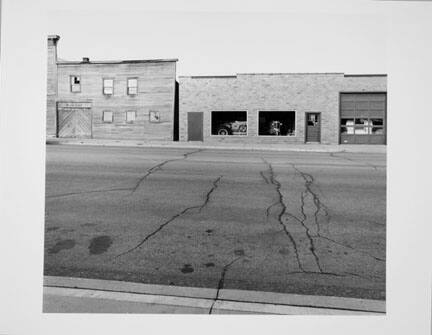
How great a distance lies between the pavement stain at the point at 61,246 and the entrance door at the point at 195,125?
2051cm

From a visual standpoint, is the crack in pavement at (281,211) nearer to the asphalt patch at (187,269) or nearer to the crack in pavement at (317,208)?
the crack in pavement at (317,208)

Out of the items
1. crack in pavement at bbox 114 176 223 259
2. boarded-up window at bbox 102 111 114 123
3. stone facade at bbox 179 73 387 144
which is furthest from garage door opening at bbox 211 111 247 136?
crack in pavement at bbox 114 176 223 259

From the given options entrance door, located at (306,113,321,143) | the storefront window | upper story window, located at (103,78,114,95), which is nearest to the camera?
the storefront window

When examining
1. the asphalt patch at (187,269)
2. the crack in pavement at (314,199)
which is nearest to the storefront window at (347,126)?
the crack in pavement at (314,199)

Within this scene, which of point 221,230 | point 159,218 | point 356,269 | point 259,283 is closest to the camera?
point 259,283

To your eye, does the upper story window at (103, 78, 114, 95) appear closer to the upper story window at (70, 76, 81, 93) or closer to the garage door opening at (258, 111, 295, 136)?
the upper story window at (70, 76, 81, 93)

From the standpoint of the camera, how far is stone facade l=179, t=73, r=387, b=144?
78.4 feet

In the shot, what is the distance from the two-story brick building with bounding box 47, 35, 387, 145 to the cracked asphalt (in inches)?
613

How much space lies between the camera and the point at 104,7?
4.86 m

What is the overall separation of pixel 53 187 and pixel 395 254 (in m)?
7.38

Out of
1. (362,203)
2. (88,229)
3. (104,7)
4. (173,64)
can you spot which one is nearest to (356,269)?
(362,203)

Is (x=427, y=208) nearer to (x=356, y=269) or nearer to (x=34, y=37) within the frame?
(x=356, y=269)

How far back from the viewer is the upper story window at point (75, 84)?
2672cm

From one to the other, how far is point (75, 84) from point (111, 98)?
309 cm
